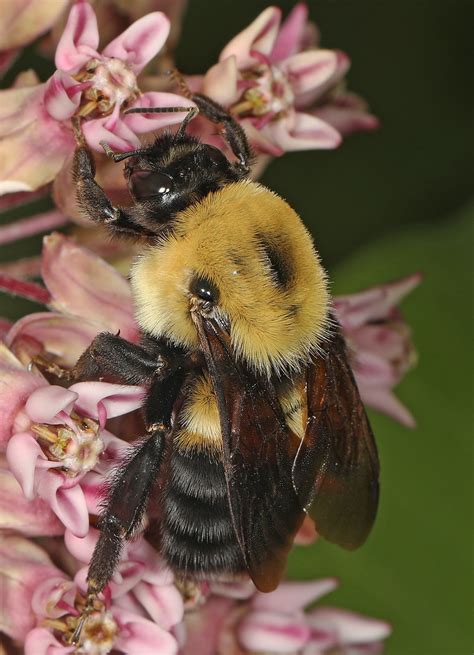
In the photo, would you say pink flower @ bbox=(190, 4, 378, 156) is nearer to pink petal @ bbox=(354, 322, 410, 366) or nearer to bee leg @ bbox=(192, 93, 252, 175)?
bee leg @ bbox=(192, 93, 252, 175)

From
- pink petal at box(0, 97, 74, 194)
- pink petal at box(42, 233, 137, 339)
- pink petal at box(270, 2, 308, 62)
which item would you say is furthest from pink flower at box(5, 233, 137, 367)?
pink petal at box(270, 2, 308, 62)

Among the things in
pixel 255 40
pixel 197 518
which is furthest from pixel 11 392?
pixel 255 40

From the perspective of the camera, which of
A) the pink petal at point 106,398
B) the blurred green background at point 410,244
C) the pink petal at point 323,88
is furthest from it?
the blurred green background at point 410,244

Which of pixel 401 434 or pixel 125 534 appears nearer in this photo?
pixel 125 534

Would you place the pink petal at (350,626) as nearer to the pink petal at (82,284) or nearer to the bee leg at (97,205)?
the pink petal at (82,284)

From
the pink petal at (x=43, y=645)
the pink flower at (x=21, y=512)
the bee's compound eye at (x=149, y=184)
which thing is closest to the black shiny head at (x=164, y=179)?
the bee's compound eye at (x=149, y=184)

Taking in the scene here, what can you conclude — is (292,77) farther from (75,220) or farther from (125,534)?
(125,534)

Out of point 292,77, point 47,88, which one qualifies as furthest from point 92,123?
point 292,77
